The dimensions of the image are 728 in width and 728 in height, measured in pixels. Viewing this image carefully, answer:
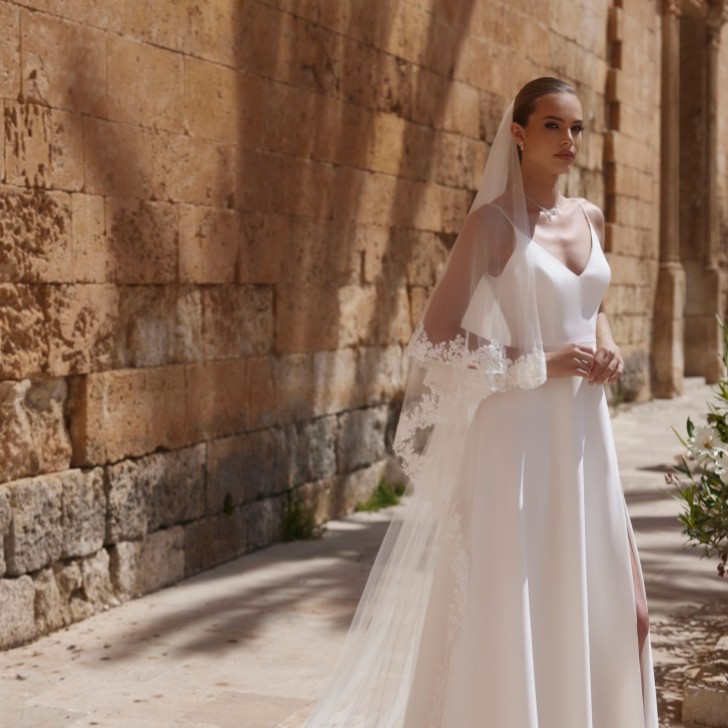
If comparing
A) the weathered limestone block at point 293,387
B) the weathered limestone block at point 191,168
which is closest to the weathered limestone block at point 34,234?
the weathered limestone block at point 191,168

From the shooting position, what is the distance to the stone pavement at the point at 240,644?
4.27 metres

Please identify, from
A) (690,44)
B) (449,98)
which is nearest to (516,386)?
(449,98)

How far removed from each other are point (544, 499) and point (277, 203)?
3.96m

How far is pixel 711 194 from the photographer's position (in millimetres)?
15820

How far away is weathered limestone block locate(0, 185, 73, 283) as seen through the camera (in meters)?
4.96

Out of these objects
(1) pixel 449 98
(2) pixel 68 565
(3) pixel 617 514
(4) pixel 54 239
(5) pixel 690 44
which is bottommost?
(2) pixel 68 565

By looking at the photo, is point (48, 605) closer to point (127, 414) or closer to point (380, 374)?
point (127, 414)

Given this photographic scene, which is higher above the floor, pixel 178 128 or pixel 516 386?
pixel 178 128

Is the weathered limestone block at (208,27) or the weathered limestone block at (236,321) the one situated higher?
the weathered limestone block at (208,27)

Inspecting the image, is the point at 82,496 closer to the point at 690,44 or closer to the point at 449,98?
the point at 449,98

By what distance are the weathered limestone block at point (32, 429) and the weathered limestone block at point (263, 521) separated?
4.64 feet

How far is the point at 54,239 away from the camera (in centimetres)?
521

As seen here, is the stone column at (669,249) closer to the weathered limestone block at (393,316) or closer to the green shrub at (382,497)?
the weathered limestone block at (393,316)

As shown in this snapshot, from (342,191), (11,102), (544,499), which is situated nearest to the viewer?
(544,499)
